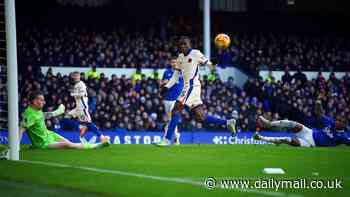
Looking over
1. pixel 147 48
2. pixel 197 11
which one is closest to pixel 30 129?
pixel 147 48

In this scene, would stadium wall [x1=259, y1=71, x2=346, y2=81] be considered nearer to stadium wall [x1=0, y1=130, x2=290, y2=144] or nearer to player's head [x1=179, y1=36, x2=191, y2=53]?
stadium wall [x1=0, y1=130, x2=290, y2=144]

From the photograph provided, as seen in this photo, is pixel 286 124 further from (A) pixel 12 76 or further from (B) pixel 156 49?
(B) pixel 156 49

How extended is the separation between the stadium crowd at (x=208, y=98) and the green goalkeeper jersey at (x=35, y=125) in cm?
979

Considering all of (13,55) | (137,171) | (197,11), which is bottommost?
(137,171)

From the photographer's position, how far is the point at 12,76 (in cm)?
1342

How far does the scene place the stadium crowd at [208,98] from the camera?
27.5 meters

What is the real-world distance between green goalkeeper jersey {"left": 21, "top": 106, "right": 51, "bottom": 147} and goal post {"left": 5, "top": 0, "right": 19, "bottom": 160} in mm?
2003

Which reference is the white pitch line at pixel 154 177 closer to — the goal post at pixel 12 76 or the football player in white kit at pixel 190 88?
the goal post at pixel 12 76

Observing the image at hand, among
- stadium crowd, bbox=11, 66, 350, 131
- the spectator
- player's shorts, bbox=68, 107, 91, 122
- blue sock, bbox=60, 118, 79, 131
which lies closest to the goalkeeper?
player's shorts, bbox=68, 107, 91, 122

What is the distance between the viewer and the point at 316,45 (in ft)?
123

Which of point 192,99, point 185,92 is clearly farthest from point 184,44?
point 192,99

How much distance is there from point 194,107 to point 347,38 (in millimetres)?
23856

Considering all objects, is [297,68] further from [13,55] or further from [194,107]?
[13,55]

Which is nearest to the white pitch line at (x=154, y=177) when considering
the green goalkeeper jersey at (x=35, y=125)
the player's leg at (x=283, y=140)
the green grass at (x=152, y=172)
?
the green grass at (x=152, y=172)
